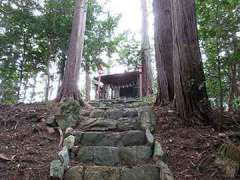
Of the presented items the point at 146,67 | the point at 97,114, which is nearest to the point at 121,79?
the point at 146,67

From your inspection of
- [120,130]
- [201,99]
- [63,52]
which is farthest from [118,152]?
[63,52]

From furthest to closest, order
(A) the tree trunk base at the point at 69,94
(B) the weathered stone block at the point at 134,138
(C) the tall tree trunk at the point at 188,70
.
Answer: (A) the tree trunk base at the point at 69,94 → (C) the tall tree trunk at the point at 188,70 → (B) the weathered stone block at the point at 134,138

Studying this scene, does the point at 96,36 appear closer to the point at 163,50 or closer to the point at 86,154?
the point at 163,50

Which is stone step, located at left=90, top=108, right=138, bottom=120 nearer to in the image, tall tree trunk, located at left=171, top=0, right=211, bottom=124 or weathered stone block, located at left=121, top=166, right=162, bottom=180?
tall tree trunk, located at left=171, top=0, right=211, bottom=124

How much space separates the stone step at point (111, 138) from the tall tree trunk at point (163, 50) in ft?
5.69

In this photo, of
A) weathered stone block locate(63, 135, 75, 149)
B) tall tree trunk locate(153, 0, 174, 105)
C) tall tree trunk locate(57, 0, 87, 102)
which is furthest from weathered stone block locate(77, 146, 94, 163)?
tall tree trunk locate(57, 0, 87, 102)

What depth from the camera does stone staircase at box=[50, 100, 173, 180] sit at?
2980mm

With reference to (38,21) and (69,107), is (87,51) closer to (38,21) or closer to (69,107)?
(38,21)

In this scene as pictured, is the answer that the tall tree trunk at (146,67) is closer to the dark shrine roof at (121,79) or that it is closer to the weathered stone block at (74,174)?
the dark shrine roof at (121,79)

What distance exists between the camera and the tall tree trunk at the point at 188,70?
4059mm

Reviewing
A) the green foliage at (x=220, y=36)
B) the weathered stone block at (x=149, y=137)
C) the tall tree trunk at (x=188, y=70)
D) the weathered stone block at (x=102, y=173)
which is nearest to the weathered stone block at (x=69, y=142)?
the weathered stone block at (x=102, y=173)

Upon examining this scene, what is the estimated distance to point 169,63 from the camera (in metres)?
5.91

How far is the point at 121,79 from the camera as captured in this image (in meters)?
12.2

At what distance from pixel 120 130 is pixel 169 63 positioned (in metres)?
2.26
